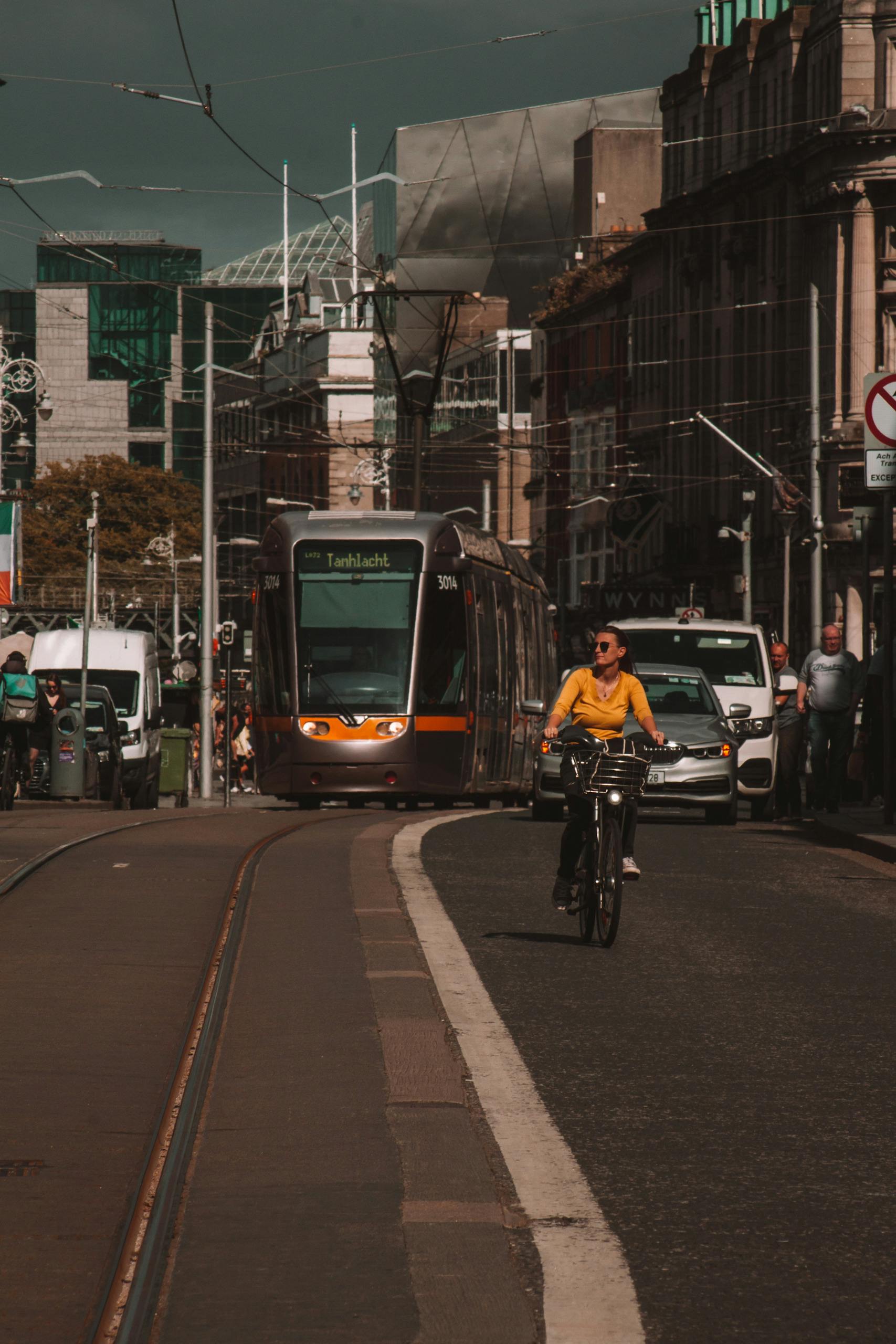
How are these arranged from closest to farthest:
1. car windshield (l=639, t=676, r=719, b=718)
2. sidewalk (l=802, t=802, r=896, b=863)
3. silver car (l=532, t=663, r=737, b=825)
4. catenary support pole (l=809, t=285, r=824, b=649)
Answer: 1. sidewalk (l=802, t=802, r=896, b=863)
2. silver car (l=532, t=663, r=737, b=825)
3. car windshield (l=639, t=676, r=719, b=718)
4. catenary support pole (l=809, t=285, r=824, b=649)

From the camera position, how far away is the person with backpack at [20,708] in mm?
24047

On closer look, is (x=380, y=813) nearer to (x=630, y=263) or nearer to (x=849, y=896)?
(x=849, y=896)

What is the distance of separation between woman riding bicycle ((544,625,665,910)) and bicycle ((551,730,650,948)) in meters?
0.09

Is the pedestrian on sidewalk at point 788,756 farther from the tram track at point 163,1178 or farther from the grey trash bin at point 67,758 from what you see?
the tram track at point 163,1178

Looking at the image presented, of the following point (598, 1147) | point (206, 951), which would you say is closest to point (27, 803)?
point (206, 951)

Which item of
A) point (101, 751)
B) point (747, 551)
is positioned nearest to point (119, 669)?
point (101, 751)

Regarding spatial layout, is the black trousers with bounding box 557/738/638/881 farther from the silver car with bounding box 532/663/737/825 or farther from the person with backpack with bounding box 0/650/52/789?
the person with backpack with bounding box 0/650/52/789

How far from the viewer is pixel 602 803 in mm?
11305

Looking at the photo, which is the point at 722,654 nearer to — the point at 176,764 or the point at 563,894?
the point at 563,894

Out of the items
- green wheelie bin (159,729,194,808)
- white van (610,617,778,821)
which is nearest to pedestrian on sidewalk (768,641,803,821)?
white van (610,617,778,821)

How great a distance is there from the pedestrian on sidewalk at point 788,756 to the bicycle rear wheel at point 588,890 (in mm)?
10802

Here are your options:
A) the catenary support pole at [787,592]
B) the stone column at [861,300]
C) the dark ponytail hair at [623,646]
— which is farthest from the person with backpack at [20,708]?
the stone column at [861,300]

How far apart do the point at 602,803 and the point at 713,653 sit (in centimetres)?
1521

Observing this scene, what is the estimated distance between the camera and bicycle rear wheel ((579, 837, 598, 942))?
11297 mm
